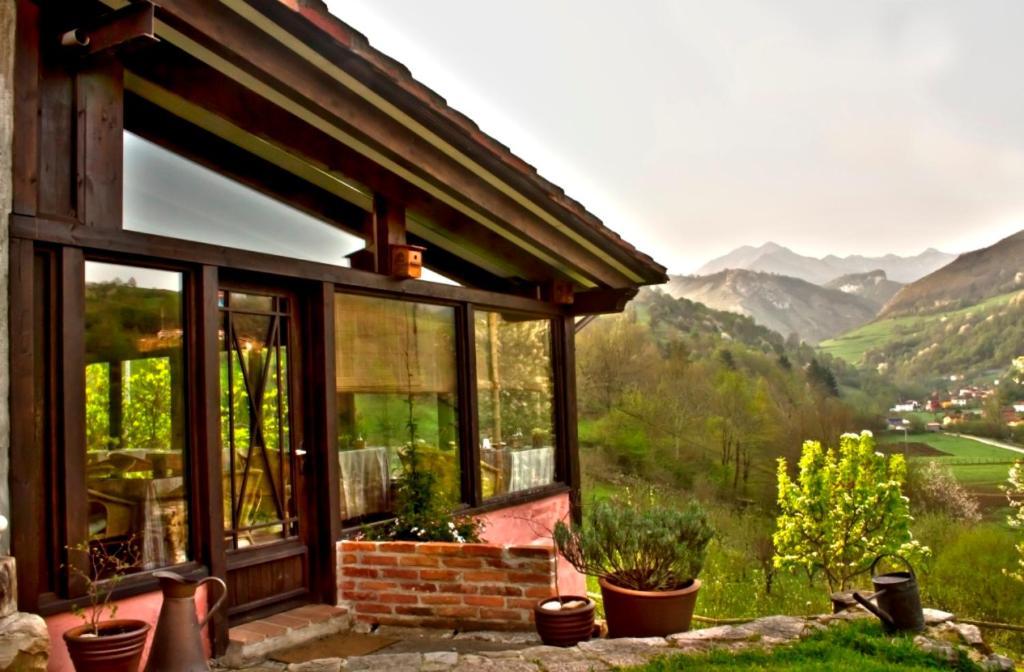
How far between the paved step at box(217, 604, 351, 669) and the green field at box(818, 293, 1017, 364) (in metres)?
19.7

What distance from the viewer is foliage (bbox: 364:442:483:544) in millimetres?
5199

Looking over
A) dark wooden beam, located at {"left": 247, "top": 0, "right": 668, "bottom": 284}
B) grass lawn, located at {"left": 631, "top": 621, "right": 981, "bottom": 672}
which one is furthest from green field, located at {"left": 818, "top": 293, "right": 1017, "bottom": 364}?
grass lawn, located at {"left": 631, "top": 621, "right": 981, "bottom": 672}

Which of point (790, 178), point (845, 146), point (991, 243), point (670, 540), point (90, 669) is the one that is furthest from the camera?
point (790, 178)

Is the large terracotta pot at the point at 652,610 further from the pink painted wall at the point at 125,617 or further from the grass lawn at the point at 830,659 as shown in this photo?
the pink painted wall at the point at 125,617

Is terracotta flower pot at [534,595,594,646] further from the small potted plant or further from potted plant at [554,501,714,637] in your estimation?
potted plant at [554,501,714,637]

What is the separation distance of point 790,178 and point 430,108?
25.4 metres

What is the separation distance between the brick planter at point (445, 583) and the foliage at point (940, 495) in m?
11.7

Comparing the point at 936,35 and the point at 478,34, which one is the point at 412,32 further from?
the point at 936,35

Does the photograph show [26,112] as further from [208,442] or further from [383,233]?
[383,233]

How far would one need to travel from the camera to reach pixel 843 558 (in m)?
8.25

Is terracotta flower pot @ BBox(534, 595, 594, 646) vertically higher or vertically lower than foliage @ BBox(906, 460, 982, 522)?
higher

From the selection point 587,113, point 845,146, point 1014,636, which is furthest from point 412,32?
A: point 1014,636

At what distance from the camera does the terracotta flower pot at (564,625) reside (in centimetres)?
420

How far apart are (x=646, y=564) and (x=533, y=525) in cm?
242
